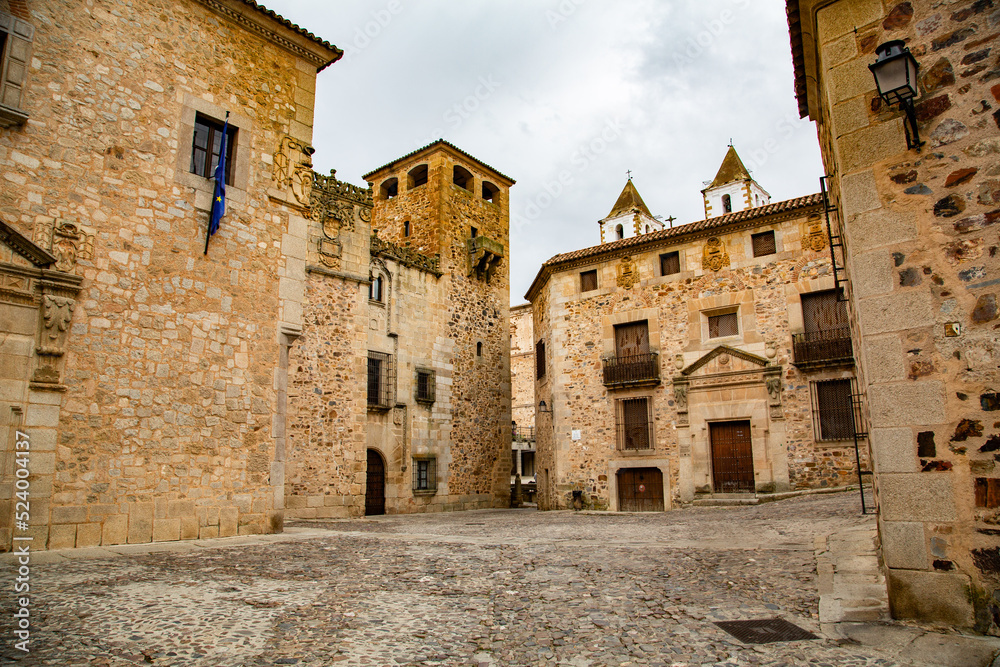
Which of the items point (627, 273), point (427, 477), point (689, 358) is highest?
point (627, 273)

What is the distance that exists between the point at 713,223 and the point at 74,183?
15315 millimetres

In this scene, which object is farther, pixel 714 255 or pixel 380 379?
pixel 380 379

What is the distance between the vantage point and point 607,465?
724 inches

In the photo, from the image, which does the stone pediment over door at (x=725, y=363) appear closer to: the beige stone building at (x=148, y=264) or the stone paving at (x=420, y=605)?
the stone paving at (x=420, y=605)

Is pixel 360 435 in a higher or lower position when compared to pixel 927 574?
higher

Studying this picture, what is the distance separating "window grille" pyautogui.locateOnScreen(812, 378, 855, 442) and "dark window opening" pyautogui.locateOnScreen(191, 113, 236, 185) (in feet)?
46.5

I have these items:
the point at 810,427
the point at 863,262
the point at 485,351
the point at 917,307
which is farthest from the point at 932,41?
the point at 485,351

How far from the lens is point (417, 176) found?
23.7 meters

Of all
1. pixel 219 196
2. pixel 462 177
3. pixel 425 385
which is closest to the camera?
pixel 219 196

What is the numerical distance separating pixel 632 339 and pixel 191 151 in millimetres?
13407

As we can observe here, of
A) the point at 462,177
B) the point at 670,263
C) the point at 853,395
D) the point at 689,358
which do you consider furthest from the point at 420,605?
the point at 462,177

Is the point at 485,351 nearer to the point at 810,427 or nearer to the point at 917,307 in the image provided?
the point at 810,427

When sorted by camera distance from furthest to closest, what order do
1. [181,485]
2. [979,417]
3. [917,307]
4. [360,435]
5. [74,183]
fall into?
[360,435] → [181,485] → [74,183] → [917,307] → [979,417]

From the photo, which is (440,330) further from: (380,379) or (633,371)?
(633,371)
